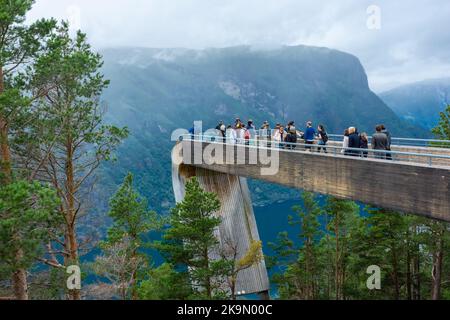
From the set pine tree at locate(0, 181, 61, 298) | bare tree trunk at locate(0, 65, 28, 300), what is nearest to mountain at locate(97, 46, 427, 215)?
bare tree trunk at locate(0, 65, 28, 300)

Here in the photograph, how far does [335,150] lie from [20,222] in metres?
8.45

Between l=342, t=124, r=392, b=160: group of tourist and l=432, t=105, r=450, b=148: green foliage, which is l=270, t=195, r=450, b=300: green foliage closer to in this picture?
l=432, t=105, r=450, b=148: green foliage

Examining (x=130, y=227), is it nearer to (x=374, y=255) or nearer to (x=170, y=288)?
(x=170, y=288)

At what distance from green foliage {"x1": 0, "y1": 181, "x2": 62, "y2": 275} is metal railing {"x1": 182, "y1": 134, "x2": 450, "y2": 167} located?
7.24 m

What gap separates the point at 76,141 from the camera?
13852mm

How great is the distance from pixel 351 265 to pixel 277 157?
13.5m

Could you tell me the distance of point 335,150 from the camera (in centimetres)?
1180

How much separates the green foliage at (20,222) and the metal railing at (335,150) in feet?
23.8

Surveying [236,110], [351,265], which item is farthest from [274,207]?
[351,265]

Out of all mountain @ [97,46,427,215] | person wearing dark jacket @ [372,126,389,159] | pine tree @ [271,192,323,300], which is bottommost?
pine tree @ [271,192,323,300]

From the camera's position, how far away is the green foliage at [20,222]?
914 cm

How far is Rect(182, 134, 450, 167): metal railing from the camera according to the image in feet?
31.3

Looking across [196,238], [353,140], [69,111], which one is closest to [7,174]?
[69,111]

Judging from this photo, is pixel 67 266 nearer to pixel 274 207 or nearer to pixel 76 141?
pixel 76 141
